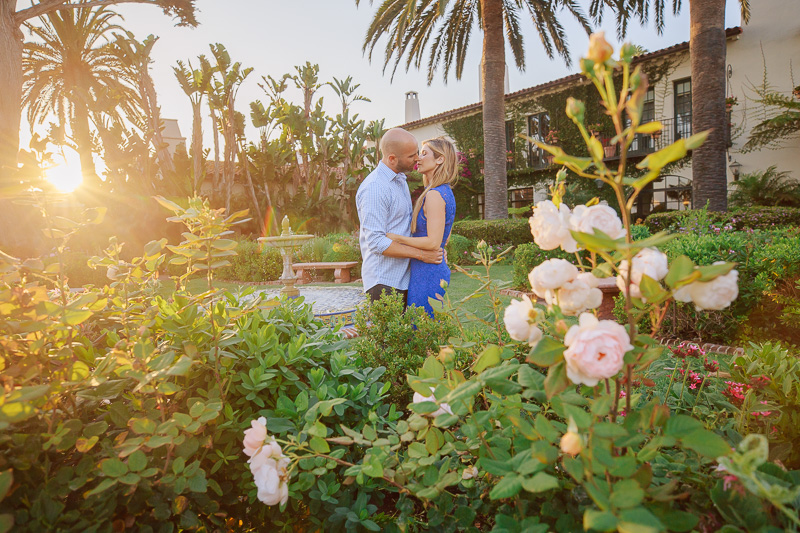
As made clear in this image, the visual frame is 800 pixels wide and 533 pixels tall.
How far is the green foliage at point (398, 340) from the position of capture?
2.21m

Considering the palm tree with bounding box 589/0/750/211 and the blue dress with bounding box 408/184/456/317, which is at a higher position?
the palm tree with bounding box 589/0/750/211

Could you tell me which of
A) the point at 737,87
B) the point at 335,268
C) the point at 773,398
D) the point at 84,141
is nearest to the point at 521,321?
the point at 773,398

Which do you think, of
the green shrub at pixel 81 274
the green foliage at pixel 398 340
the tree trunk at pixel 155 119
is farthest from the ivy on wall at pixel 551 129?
the green foliage at pixel 398 340

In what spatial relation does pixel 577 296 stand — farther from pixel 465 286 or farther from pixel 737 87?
pixel 737 87

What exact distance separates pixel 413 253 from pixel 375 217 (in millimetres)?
345

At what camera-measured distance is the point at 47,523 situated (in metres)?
0.96

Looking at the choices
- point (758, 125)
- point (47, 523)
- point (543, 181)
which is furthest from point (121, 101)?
point (758, 125)

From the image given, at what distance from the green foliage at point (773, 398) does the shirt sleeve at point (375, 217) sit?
6.25ft

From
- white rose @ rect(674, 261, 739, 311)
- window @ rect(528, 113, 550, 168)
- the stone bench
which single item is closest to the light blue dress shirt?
white rose @ rect(674, 261, 739, 311)

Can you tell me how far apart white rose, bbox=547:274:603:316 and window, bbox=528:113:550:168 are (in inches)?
819

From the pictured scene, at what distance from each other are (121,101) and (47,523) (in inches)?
875

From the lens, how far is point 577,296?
0.86m

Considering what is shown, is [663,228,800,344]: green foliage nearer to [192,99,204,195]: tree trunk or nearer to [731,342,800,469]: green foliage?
[731,342,800,469]: green foliage

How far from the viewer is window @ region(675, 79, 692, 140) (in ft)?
52.9
